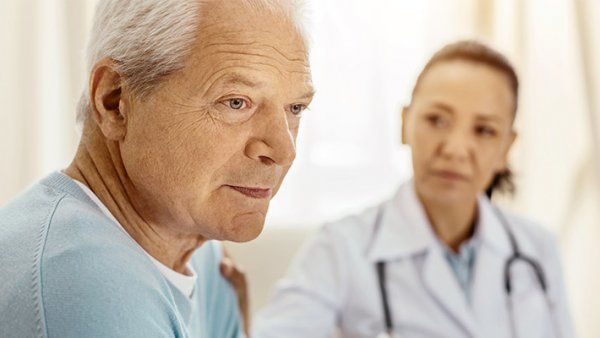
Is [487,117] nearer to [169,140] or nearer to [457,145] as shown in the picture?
[457,145]

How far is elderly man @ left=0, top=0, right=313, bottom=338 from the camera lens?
0.82 meters

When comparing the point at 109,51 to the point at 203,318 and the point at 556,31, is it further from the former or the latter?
the point at 556,31

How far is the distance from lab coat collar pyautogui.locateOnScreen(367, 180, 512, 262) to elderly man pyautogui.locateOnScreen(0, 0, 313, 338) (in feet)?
3.10

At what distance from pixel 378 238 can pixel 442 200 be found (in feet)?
0.55

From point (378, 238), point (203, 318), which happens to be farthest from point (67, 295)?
point (378, 238)

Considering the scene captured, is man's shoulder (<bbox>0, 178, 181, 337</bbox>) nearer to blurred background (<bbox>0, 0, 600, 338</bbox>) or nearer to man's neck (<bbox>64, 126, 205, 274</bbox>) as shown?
man's neck (<bbox>64, 126, 205, 274</bbox>)

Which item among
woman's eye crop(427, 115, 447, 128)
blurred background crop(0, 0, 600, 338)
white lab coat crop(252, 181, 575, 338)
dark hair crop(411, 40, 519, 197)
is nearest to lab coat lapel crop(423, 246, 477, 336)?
white lab coat crop(252, 181, 575, 338)

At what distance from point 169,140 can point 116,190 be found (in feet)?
0.31

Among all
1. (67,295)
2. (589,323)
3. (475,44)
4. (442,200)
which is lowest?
(589,323)

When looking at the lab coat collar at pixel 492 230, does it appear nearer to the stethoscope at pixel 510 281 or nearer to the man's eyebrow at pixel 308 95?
the stethoscope at pixel 510 281

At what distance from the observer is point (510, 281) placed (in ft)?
6.20

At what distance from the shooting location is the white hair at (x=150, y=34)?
0.84 metres

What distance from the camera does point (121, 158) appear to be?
3.02 ft

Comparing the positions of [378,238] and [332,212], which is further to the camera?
[332,212]
